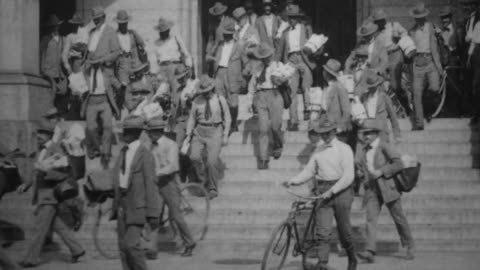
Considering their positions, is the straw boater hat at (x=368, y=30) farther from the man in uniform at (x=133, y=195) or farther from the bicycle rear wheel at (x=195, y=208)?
the man in uniform at (x=133, y=195)

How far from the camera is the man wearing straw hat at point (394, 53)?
17.8m

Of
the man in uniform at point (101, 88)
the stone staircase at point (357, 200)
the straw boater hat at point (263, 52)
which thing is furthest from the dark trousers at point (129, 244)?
the straw boater hat at point (263, 52)

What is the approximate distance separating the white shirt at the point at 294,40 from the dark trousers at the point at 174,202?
4858mm

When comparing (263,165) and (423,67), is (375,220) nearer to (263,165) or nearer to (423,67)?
(263,165)

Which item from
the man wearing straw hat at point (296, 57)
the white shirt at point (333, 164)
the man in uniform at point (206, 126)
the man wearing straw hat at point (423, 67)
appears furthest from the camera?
the man wearing straw hat at point (296, 57)

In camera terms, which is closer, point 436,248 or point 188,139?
point 436,248

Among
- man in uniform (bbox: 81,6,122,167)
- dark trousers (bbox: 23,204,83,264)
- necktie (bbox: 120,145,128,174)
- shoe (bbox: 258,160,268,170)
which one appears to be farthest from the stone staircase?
necktie (bbox: 120,145,128,174)

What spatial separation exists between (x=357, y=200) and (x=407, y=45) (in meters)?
3.40

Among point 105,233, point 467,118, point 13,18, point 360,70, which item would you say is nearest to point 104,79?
A: point 13,18

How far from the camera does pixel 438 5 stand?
68.9 ft

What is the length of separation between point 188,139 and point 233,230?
2035 millimetres

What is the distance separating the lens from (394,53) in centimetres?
1789

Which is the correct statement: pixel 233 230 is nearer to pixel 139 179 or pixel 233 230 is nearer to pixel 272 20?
pixel 139 179

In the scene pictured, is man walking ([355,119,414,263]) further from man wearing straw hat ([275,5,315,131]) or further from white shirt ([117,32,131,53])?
white shirt ([117,32,131,53])
